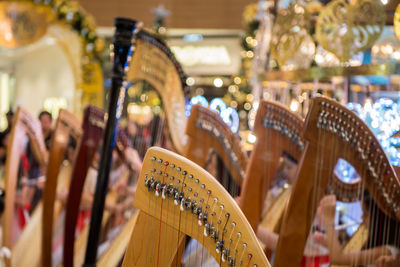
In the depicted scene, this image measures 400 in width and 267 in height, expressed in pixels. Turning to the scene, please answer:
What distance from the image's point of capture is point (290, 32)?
3.09 m

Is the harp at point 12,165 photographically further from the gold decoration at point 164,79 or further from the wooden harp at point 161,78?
the gold decoration at point 164,79

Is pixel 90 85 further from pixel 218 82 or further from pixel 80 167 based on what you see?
pixel 80 167

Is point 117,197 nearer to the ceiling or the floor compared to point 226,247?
nearer to the floor

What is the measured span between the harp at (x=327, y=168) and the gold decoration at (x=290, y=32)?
1186 mm

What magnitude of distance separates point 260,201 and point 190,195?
1.12 m

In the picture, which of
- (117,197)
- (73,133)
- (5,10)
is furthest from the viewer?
(5,10)

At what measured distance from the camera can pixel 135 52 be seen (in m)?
2.30

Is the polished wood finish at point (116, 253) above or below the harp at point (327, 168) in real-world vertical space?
below

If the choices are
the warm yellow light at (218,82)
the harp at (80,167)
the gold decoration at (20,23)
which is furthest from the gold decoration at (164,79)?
the warm yellow light at (218,82)

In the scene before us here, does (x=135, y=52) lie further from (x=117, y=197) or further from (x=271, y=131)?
(x=117, y=197)

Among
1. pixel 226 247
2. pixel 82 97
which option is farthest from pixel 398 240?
pixel 82 97

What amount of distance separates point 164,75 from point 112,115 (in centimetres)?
38

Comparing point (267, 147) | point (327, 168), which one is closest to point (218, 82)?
point (267, 147)

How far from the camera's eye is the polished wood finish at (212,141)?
254cm
